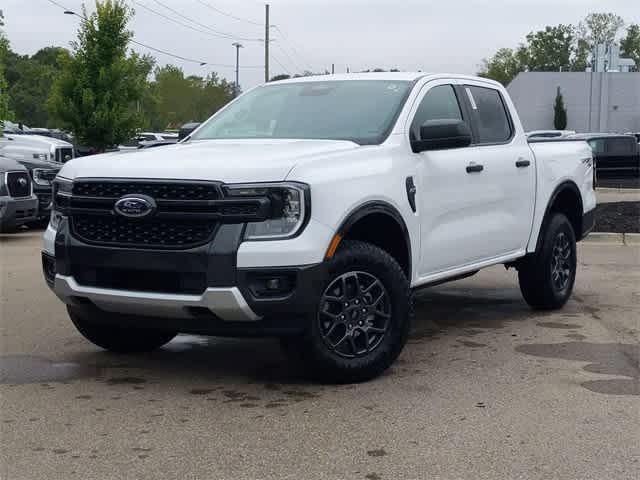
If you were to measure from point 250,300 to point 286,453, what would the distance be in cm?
103

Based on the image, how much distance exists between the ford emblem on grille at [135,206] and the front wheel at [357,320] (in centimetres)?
105

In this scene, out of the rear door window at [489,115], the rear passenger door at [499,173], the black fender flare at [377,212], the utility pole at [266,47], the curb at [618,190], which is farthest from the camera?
the utility pole at [266,47]

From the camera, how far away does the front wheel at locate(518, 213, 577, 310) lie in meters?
8.34

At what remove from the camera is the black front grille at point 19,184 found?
46.1ft

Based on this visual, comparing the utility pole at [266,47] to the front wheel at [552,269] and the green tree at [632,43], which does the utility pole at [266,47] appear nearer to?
the front wheel at [552,269]

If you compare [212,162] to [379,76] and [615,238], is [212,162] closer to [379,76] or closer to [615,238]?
[379,76]

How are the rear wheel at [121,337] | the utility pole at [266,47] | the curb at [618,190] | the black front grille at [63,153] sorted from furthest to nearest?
the utility pole at [266,47]
the curb at [618,190]
the black front grille at [63,153]
the rear wheel at [121,337]

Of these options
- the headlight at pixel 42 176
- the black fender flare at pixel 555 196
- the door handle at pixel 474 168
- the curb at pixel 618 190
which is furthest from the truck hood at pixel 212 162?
the curb at pixel 618 190

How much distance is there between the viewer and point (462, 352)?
6.95 metres

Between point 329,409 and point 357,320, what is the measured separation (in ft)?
2.31

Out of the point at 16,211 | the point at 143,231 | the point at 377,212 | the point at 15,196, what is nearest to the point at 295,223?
the point at 377,212

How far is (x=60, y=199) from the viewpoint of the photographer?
240 inches

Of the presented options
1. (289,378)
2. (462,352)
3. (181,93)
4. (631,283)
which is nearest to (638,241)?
(631,283)

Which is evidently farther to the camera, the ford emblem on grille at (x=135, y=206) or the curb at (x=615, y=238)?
the curb at (x=615, y=238)
